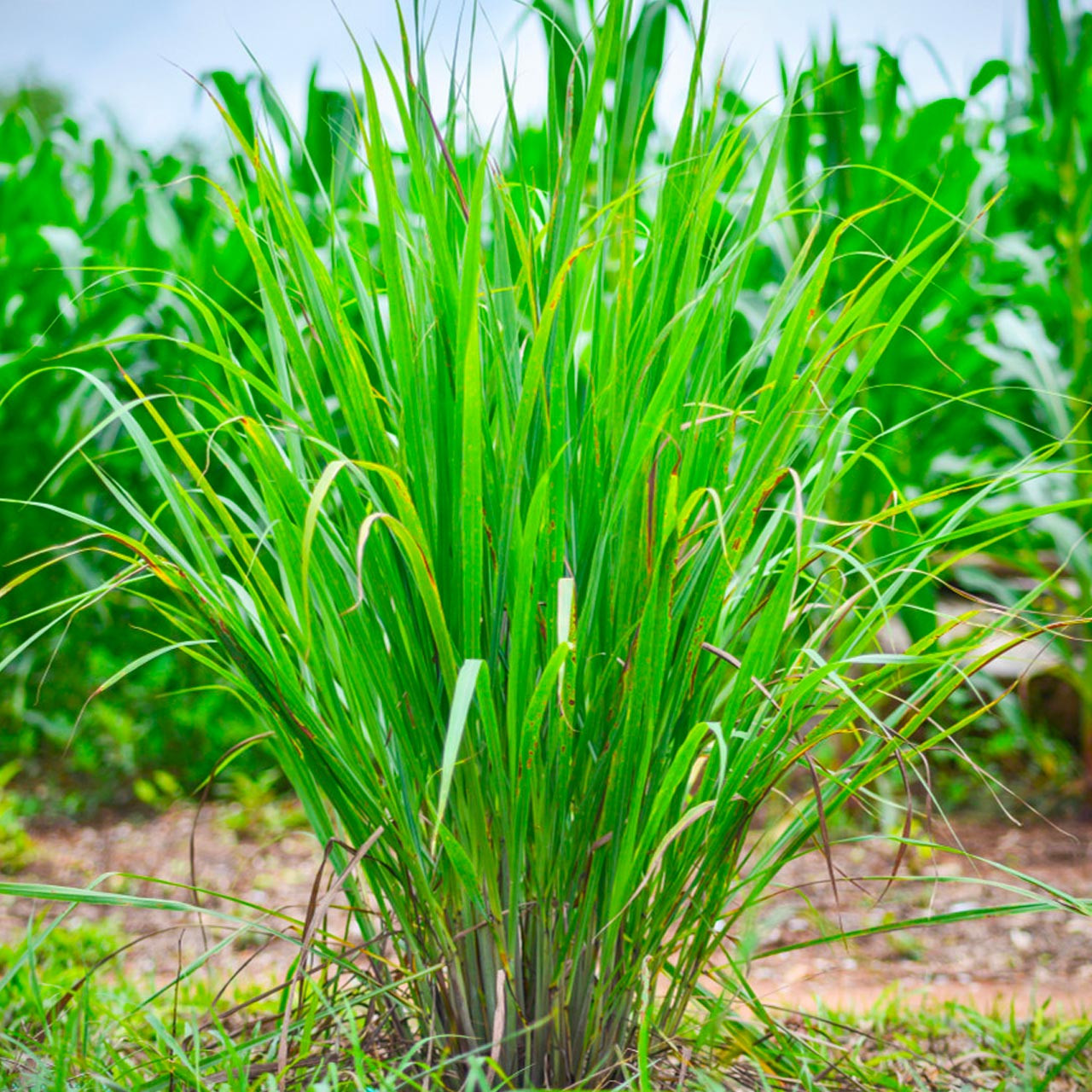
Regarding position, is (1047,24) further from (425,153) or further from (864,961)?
(425,153)

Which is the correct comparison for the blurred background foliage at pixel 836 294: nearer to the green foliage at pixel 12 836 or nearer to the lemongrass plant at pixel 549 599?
the green foliage at pixel 12 836

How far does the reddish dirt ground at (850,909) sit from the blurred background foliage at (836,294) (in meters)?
0.20

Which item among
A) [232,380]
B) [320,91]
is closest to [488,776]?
[232,380]

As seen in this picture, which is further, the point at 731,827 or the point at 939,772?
the point at 939,772

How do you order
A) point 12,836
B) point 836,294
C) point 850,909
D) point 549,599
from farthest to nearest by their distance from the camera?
point 836,294 → point 12,836 → point 850,909 → point 549,599

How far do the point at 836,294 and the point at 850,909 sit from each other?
124 cm

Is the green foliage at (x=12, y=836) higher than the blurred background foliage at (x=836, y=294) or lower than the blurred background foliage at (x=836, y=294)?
lower

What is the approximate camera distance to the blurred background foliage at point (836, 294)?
2080 mm

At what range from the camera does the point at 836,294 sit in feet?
7.26

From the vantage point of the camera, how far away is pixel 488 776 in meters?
0.70

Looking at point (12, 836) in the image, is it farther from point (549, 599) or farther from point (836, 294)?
point (836, 294)

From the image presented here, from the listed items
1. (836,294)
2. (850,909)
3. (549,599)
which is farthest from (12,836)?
(836,294)

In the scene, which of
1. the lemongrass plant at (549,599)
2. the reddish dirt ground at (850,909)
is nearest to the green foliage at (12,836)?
the reddish dirt ground at (850,909)

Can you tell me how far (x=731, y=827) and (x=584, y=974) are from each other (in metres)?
0.15
